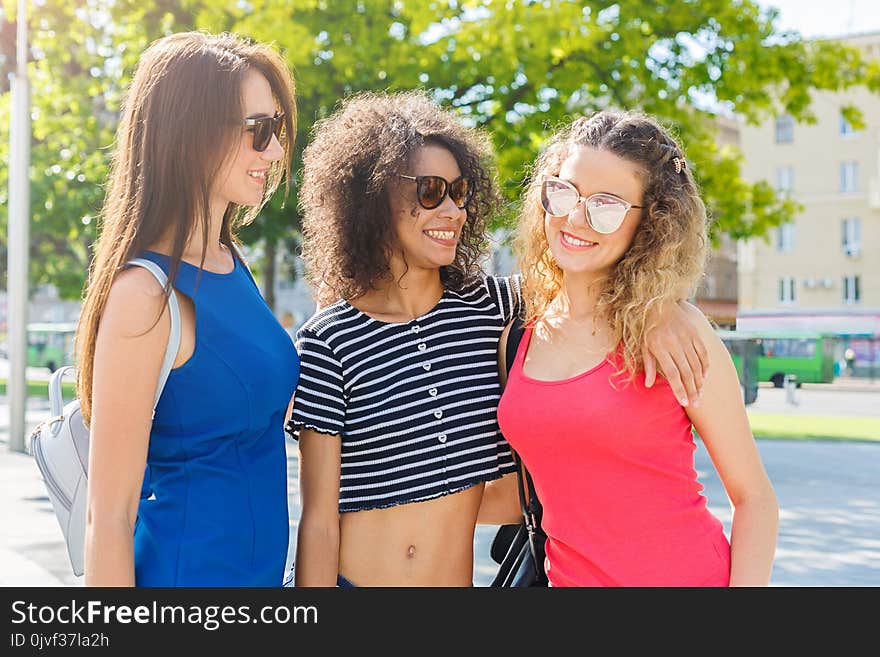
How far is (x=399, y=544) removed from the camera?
2.67 metres

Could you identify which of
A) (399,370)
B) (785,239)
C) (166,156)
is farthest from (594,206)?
(785,239)

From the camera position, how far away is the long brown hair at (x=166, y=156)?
7.26 feet

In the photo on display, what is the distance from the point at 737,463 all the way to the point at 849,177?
147 feet

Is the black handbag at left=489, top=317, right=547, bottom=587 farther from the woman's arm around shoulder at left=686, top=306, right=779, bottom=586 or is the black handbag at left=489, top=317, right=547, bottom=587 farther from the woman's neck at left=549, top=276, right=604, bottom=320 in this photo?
the woman's arm around shoulder at left=686, top=306, right=779, bottom=586

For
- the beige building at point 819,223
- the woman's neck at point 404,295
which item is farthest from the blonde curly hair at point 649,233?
the beige building at point 819,223

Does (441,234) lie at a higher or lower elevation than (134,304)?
higher

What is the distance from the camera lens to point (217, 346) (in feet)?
7.38

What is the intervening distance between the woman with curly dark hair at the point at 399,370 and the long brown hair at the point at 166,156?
0.54 metres

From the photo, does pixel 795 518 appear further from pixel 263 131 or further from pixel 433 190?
pixel 263 131

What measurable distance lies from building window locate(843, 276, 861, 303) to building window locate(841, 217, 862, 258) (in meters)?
0.95

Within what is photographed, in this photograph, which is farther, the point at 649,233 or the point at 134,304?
the point at 649,233

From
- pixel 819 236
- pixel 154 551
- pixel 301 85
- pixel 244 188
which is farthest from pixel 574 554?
pixel 819 236

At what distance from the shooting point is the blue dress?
221cm

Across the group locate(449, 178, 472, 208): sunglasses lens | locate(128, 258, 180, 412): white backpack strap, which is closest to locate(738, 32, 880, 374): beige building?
locate(449, 178, 472, 208): sunglasses lens
